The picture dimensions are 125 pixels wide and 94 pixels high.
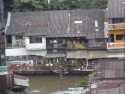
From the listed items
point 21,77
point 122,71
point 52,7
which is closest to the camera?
point 122,71

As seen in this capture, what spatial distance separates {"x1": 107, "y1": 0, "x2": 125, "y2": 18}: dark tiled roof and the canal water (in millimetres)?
5398

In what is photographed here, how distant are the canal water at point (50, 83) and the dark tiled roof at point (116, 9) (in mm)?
5398

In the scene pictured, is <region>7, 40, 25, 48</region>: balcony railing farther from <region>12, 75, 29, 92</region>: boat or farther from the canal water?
the canal water

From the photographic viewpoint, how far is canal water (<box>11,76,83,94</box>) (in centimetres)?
3759

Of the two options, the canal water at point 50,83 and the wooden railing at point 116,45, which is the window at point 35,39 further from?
the wooden railing at point 116,45

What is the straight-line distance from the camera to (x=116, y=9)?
135 ft

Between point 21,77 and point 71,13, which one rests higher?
point 71,13

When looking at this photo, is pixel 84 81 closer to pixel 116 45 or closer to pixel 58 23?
pixel 116 45

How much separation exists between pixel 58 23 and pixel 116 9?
16.9ft

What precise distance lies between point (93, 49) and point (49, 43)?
11.7 ft

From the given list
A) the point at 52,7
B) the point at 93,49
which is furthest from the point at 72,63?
the point at 52,7

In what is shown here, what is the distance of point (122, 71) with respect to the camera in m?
25.1

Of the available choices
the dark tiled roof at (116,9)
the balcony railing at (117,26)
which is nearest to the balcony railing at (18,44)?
the balcony railing at (117,26)

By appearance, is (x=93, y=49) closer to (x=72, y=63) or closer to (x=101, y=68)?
(x=72, y=63)
